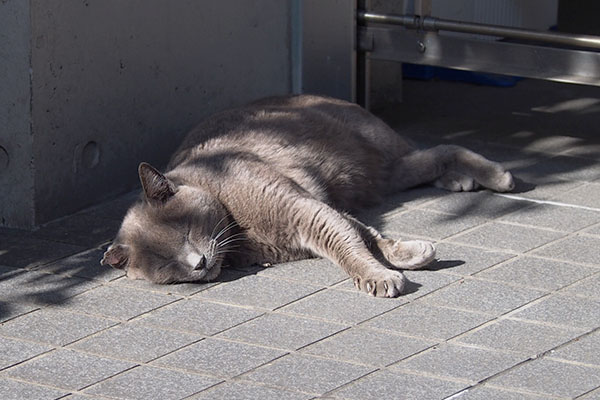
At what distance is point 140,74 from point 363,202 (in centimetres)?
148

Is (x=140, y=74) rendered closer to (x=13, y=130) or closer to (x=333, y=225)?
(x=13, y=130)

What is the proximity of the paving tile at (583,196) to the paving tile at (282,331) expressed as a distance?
81.0 inches

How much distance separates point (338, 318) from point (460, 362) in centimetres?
64

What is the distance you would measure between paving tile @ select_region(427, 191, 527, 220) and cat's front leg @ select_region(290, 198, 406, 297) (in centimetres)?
89

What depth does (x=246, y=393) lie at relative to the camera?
3.97 metres

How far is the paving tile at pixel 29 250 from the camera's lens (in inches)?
214

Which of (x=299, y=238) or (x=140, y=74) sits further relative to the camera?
(x=140, y=74)

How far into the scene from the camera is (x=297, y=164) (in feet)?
18.7

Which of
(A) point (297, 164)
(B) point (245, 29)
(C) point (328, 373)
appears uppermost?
(B) point (245, 29)

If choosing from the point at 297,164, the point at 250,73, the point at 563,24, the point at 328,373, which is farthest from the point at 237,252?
the point at 563,24

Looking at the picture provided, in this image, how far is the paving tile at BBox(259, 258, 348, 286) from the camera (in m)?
5.08

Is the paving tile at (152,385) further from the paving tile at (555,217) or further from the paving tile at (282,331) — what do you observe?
the paving tile at (555,217)

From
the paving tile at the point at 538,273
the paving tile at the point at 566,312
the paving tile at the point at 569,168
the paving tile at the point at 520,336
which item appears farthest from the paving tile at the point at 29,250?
the paving tile at the point at 569,168

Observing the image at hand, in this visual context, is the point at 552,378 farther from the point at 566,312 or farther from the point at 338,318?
the point at 338,318
